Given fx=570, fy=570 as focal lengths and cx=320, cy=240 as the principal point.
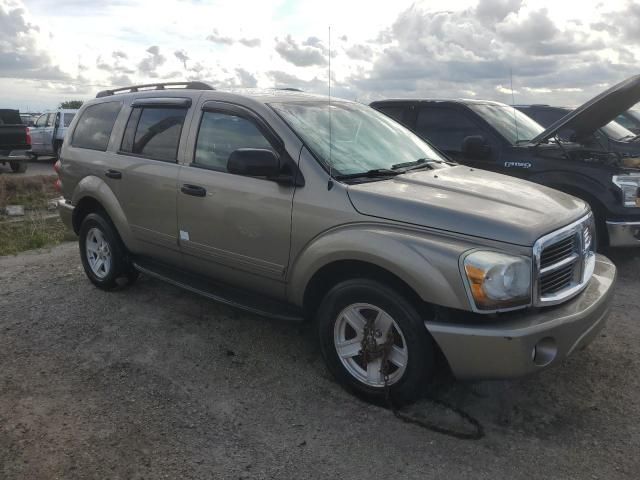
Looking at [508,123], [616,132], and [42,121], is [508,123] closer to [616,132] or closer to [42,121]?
[616,132]

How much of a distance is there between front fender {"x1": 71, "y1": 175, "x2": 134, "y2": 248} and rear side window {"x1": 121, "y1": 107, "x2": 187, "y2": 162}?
0.42m

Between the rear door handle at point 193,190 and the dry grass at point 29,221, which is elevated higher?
the rear door handle at point 193,190

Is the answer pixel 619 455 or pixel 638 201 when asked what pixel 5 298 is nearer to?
pixel 619 455

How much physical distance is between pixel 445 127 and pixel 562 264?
14.1ft

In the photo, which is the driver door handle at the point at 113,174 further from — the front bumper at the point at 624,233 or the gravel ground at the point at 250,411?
the front bumper at the point at 624,233

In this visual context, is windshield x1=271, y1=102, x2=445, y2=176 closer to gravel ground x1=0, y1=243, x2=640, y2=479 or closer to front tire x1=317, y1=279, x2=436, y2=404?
front tire x1=317, y1=279, x2=436, y2=404

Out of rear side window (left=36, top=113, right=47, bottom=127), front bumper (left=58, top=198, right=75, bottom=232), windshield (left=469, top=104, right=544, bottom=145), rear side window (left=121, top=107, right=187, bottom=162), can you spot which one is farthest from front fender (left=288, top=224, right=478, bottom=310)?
rear side window (left=36, top=113, right=47, bottom=127)

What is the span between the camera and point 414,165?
4.12 m

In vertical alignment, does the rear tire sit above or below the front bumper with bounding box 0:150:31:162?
below

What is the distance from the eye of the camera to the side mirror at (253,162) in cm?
353

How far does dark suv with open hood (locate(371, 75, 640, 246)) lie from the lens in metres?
5.92

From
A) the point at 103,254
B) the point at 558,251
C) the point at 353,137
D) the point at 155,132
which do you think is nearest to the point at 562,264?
the point at 558,251

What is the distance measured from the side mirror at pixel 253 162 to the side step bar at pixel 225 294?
0.91 m

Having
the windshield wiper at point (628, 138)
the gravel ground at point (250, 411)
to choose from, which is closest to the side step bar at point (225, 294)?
the gravel ground at point (250, 411)
